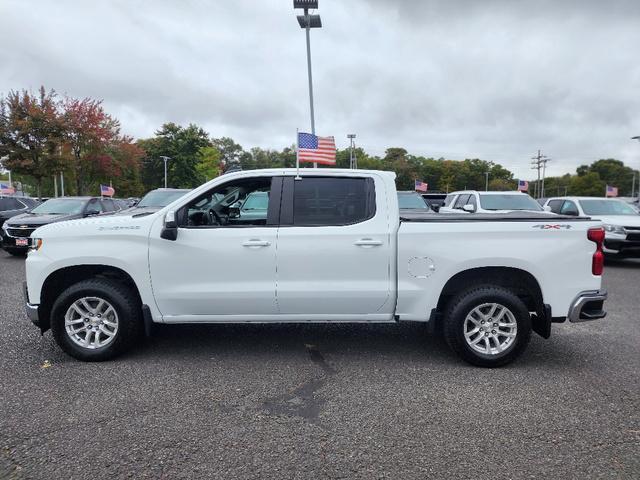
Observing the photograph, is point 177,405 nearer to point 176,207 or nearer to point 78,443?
point 78,443

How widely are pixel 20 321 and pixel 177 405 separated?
360 centimetres

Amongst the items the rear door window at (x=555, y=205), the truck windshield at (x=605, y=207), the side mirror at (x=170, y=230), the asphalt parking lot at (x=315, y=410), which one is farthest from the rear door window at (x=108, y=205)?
the truck windshield at (x=605, y=207)

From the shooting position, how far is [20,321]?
6031 mm

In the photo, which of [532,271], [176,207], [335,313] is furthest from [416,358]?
[176,207]

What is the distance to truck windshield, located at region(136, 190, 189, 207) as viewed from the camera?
12.6m

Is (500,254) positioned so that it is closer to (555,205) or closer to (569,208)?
(569,208)

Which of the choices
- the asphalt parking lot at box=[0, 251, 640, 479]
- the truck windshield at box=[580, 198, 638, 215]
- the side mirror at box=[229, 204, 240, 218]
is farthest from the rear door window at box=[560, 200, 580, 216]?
the side mirror at box=[229, 204, 240, 218]

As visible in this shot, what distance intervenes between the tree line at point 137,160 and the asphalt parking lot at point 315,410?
2502 millimetres

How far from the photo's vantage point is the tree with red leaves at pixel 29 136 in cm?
2202

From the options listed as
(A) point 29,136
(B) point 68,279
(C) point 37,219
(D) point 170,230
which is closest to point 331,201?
(D) point 170,230

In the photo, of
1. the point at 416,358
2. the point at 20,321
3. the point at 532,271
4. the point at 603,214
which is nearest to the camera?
the point at 532,271

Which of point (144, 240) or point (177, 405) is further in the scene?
point (144, 240)

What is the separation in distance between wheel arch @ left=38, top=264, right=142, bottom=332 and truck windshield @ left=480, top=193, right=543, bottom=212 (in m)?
9.69

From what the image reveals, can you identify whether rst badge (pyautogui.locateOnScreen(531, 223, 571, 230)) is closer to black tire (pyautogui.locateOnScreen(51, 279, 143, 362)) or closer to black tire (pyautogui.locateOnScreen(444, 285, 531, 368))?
black tire (pyautogui.locateOnScreen(444, 285, 531, 368))
